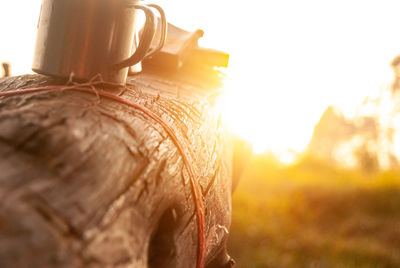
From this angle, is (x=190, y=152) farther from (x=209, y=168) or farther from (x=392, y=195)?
(x=392, y=195)

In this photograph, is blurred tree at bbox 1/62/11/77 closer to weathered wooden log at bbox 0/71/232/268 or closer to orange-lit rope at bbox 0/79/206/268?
weathered wooden log at bbox 0/71/232/268

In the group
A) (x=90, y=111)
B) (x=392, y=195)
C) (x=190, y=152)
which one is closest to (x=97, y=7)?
(x=90, y=111)

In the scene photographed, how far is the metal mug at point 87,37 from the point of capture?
53.2 inches

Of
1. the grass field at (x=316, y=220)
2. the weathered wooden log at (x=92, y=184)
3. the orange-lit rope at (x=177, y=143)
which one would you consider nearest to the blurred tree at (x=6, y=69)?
the weathered wooden log at (x=92, y=184)

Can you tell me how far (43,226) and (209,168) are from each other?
0.80 m

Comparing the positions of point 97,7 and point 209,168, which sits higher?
point 97,7

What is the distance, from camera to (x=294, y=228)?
684cm

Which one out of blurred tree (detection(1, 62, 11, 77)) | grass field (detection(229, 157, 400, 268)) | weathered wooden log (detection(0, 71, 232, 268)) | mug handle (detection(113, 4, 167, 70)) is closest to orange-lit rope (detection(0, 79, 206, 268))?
weathered wooden log (detection(0, 71, 232, 268))

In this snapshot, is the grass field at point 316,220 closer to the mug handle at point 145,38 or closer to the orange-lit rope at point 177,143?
the orange-lit rope at point 177,143

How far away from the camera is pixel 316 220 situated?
287 inches

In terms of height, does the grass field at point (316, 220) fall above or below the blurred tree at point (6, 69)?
below

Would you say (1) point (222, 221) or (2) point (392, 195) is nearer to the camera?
(1) point (222, 221)

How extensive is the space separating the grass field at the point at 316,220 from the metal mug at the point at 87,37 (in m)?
4.13

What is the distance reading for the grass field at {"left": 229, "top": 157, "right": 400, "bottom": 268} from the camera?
215 inches
